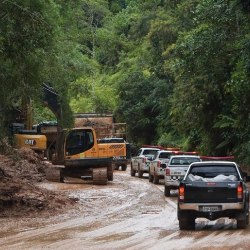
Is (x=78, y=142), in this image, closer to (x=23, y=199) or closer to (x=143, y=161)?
(x=143, y=161)

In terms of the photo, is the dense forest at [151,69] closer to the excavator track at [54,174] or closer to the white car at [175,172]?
the excavator track at [54,174]

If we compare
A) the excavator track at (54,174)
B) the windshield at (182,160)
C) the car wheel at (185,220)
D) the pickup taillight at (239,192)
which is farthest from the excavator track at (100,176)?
the pickup taillight at (239,192)

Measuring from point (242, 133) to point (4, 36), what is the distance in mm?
24804

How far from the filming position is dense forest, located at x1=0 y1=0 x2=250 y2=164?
20.9 m

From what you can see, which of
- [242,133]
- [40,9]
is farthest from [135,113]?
[40,9]

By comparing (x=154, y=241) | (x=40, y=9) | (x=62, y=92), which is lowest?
(x=154, y=241)

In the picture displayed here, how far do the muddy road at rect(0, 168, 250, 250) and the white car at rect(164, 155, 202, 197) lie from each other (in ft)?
4.86

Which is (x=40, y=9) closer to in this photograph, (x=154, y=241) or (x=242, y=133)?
(x=154, y=241)

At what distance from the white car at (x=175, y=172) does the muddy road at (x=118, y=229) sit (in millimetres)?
1482

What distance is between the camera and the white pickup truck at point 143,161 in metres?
44.2

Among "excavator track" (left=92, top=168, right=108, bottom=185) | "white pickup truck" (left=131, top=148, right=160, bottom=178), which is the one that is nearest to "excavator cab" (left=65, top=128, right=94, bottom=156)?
"excavator track" (left=92, top=168, right=108, bottom=185)

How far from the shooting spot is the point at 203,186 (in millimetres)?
17922

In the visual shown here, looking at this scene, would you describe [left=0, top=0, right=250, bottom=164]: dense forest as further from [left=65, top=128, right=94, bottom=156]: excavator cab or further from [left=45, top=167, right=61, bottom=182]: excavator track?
[left=45, top=167, right=61, bottom=182]: excavator track

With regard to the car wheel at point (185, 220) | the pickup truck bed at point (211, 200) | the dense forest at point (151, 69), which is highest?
the dense forest at point (151, 69)
